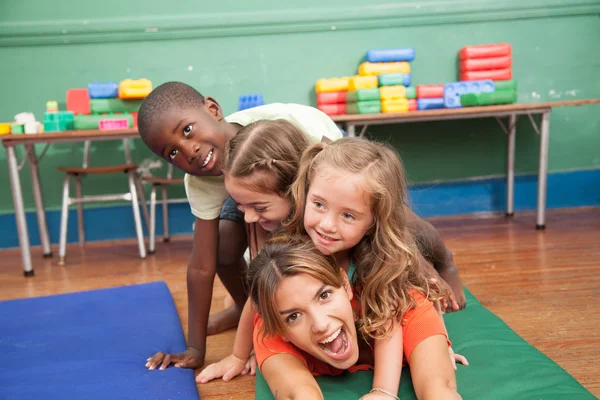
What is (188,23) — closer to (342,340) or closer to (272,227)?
(272,227)

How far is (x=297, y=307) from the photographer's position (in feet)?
3.73

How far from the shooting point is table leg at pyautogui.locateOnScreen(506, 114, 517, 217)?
3.60 m

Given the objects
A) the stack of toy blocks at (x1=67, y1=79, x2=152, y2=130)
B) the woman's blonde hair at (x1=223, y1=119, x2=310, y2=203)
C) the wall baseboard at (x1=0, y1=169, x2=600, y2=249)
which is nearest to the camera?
the woman's blonde hair at (x1=223, y1=119, x2=310, y2=203)

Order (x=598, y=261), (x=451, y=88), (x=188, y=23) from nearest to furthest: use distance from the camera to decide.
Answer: (x=598, y=261), (x=451, y=88), (x=188, y=23)

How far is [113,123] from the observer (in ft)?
10.1

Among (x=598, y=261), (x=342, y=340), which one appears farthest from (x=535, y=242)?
(x=342, y=340)

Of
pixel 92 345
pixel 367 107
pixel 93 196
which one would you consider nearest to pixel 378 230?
pixel 92 345

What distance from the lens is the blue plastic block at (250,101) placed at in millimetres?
3416

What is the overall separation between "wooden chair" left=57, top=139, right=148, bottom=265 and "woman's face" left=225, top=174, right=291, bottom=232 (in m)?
1.92

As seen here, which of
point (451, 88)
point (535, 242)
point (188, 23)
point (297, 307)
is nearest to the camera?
point (297, 307)

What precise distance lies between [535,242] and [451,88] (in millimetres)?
1019

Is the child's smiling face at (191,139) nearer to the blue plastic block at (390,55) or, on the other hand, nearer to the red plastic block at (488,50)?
the blue plastic block at (390,55)

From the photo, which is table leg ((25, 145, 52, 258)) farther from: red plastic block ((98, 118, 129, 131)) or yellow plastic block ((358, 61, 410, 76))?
yellow plastic block ((358, 61, 410, 76))

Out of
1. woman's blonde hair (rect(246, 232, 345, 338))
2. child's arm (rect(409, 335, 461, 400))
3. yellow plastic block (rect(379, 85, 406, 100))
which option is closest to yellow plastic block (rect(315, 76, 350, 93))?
yellow plastic block (rect(379, 85, 406, 100))
